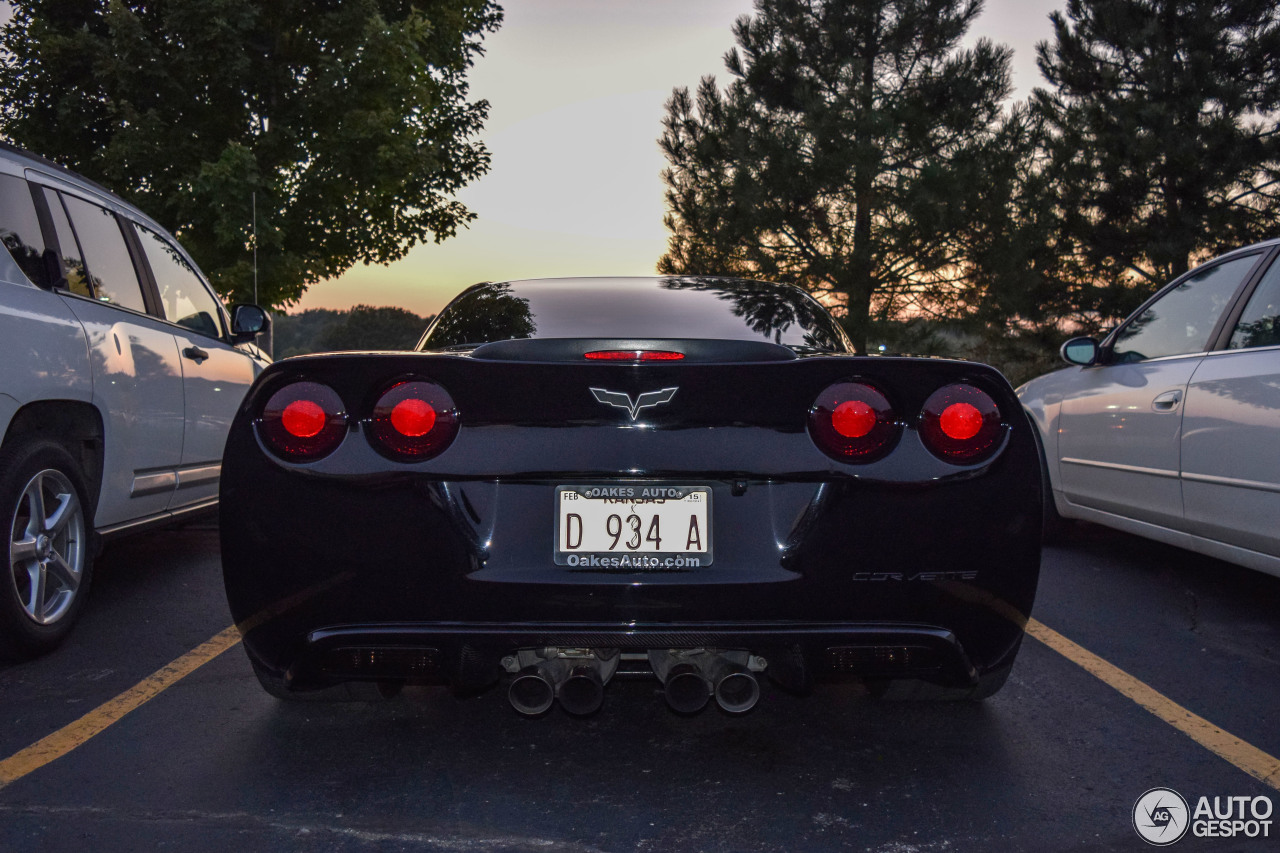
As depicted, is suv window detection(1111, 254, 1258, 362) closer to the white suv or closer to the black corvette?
the black corvette

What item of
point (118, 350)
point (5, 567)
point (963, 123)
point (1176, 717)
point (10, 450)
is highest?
point (963, 123)

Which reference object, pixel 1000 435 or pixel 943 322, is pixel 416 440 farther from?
pixel 943 322

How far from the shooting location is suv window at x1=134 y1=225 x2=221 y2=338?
17.9 feet

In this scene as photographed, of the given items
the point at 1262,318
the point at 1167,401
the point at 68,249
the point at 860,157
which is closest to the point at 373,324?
the point at 860,157

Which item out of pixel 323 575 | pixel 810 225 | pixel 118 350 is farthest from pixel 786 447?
pixel 810 225

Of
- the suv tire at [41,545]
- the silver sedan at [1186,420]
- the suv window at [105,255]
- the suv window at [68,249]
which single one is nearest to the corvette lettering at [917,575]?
the silver sedan at [1186,420]

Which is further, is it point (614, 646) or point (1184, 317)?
point (1184, 317)

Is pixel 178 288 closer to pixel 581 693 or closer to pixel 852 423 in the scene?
pixel 581 693

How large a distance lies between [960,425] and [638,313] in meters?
1.25

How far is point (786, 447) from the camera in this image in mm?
2656

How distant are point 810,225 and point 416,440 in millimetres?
26925

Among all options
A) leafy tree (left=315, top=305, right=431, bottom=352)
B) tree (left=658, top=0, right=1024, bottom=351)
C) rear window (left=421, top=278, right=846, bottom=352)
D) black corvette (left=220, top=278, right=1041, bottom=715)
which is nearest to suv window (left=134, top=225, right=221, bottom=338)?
rear window (left=421, top=278, right=846, bottom=352)

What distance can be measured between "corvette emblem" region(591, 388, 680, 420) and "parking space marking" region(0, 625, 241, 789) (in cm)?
177

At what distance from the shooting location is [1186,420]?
4.62m
